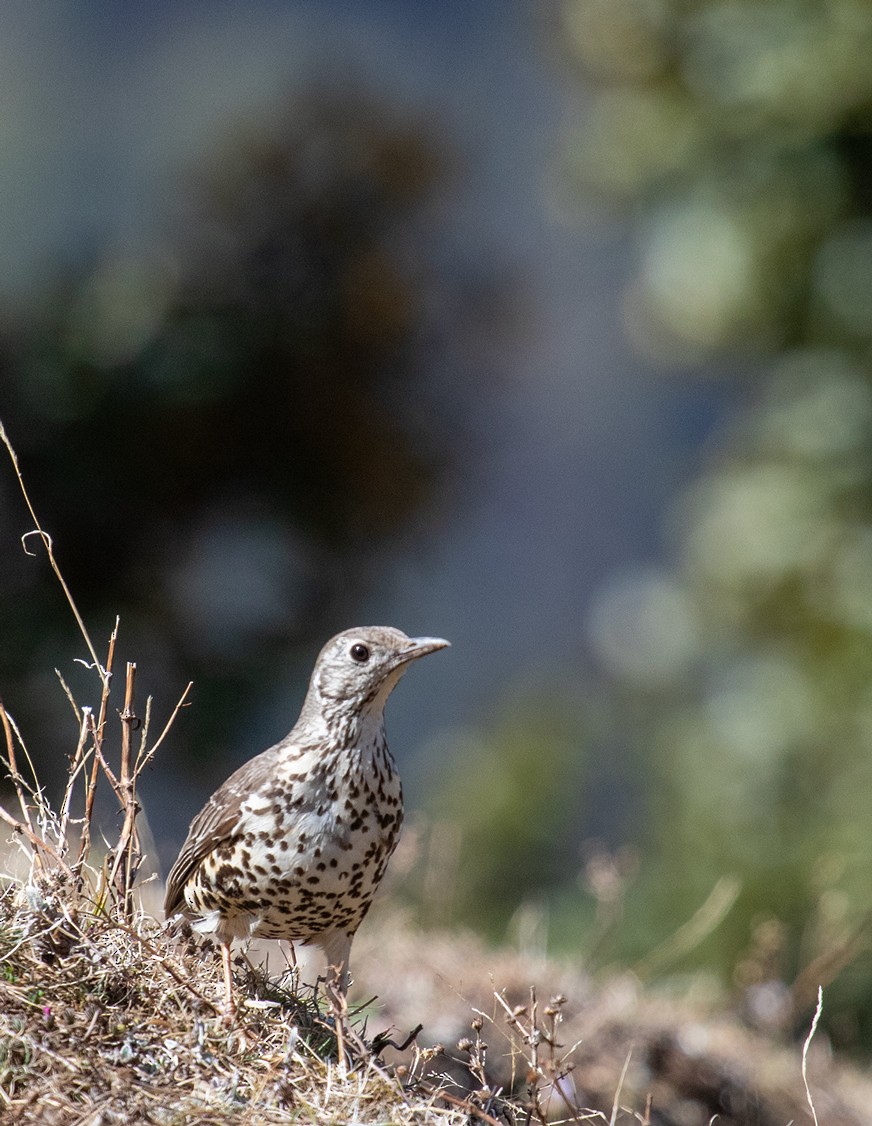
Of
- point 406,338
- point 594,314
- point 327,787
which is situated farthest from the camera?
point 594,314

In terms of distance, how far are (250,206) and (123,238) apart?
2.37ft

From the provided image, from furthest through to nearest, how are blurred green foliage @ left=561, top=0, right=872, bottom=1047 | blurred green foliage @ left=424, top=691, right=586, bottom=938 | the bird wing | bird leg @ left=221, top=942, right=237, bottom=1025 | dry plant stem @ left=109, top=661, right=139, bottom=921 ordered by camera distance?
blurred green foliage @ left=424, top=691, right=586, bottom=938 < blurred green foliage @ left=561, top=0, right=872, bottom=1047 < the bird wing < dry plant stem @ left=109, top=661, right=139, bottom=921 < bird leg @ left=221, top=942, right=237, bottom=1025

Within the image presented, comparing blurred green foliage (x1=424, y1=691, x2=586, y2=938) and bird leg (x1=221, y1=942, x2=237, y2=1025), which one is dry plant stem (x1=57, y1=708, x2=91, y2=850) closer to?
bird leg (x1=221, y1=942, x2=237, y2=1025)

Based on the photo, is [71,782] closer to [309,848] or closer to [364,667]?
[309,848]

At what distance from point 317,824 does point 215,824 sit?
11.7 inches

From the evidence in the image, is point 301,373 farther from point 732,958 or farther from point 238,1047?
point 238,1047

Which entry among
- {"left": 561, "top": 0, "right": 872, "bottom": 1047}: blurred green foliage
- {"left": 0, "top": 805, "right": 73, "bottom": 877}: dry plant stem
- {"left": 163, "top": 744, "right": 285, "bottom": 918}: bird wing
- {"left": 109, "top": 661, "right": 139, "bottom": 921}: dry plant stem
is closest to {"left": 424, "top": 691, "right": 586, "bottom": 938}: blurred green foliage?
{"left": 561, "top": 0, "right": 872, "bottom": 1047}: blurred green foliage

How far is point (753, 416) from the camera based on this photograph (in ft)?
27.9

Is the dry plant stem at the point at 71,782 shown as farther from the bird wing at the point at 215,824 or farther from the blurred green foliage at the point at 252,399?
the blurred green foliage at the point at 252,399

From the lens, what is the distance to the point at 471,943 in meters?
4.90

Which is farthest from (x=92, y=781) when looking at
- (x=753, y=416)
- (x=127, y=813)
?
(x=753, y=416)

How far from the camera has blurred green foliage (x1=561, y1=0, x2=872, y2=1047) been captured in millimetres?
7652

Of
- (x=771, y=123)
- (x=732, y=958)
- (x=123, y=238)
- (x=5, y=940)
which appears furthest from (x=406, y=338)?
(x=5, y=940)

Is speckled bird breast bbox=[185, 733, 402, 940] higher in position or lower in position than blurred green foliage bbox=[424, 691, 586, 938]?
higher
